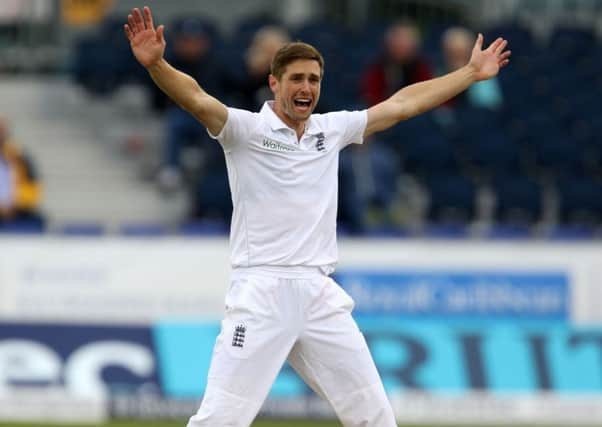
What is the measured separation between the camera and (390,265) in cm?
1358

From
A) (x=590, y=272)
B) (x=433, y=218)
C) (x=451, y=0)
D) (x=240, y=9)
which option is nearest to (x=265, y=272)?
(x=590, y=272)

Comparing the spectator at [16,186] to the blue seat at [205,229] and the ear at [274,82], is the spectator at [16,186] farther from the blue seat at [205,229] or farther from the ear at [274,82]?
the ear at [274,82]

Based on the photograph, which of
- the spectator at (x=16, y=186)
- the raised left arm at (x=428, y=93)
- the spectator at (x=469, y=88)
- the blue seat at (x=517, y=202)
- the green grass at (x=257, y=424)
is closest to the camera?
the raised left arm at (x=428, y=93)

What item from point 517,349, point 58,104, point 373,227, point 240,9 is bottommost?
point 517,349

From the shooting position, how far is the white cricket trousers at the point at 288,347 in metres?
6.72

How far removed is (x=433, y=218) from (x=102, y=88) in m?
4.61

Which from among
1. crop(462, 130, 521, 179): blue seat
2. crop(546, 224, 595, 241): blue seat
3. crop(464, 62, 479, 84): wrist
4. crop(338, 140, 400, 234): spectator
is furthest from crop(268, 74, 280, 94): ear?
crop(462, 130, 521, 179): blue seat

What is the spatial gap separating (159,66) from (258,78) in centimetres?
822

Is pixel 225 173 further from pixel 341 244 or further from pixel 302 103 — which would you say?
pixel 302 103

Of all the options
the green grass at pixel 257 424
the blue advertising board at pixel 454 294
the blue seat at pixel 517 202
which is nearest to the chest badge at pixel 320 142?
the green grass at pixel 257 424

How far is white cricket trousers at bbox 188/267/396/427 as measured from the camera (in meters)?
6.72

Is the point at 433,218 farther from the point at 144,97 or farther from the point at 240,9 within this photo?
the point at 240,9

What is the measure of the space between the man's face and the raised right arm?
→ 1.26ft

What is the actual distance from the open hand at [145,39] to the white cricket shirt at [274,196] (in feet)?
1.60
